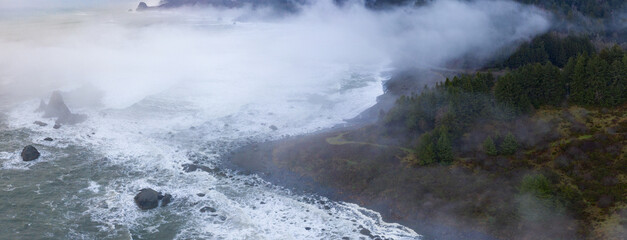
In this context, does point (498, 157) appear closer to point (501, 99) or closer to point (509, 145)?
point (509, 145)

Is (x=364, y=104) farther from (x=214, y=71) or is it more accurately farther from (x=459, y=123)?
(x=214, y=71)

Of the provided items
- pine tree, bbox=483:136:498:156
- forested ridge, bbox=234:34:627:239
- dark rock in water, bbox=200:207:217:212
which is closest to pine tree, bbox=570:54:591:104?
forested ridge, bbox=234:34:627:239

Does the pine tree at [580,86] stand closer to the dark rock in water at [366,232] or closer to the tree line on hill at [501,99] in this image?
the tree line on hill at [501,99]

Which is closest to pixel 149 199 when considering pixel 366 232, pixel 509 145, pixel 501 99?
pixel 366 232

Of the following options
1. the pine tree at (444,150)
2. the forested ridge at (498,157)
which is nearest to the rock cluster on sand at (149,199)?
the forested ridge at (498,157)

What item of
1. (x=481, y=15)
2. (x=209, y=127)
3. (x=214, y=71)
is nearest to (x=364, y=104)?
(x=209, y=127)

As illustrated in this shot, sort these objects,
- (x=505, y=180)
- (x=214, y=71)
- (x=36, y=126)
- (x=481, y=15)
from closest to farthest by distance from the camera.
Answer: (x=505, y=180), (x=36, y=126), (x=214, y=71), (x=481, y=15)
